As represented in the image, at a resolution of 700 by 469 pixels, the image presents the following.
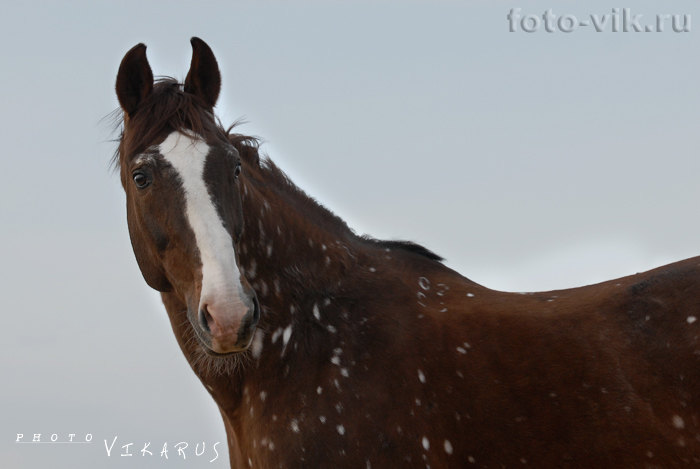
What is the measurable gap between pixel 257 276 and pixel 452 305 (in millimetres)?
1420

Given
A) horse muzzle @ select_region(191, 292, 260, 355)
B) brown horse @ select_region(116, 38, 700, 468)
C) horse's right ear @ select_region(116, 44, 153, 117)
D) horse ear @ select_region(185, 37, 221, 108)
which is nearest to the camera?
horse muzzle @ select_region(191, 292, 260, 355)

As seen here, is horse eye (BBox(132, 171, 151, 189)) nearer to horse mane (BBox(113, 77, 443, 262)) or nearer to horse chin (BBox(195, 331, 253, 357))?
horse mane (BBox(113, 77, 443, 262))

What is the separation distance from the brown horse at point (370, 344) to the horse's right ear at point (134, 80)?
0.03ft

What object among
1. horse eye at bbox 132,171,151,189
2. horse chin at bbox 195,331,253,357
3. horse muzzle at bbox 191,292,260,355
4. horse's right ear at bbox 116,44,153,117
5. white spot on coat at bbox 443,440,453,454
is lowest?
white spot on coat at bbox 443,440,453,454

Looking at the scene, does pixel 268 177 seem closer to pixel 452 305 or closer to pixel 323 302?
pixel 323 302

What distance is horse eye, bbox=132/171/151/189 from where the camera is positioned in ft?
16.5

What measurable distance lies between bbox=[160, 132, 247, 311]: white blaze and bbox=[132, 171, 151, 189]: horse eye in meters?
0.19

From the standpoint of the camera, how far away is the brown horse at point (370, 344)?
5.04 metres

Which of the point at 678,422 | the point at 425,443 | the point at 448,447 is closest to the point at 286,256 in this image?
the point at 425,443

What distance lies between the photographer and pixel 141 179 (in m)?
5.07

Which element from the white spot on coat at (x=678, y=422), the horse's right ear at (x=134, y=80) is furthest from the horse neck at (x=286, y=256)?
the white spot on coat at (x=678, y=422)

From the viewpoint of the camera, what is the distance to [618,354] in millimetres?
5297

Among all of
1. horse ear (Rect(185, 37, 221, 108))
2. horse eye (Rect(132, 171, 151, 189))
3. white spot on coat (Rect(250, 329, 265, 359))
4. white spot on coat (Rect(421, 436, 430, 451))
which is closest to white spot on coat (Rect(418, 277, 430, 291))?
white spot on coat (Rect(421, 436, 430, 451))

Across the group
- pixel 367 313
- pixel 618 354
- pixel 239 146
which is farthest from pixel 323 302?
pixel 618 354
